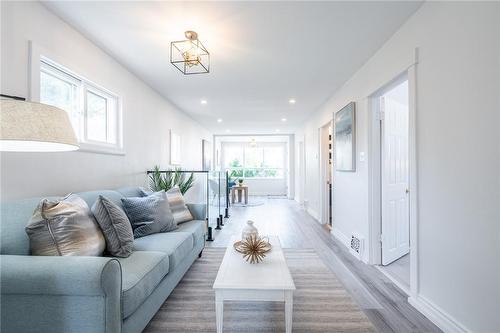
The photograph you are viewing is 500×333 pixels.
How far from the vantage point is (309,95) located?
443 centimetres

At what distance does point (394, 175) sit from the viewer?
3.00 meters

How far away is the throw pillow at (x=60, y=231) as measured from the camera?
144 centimetres

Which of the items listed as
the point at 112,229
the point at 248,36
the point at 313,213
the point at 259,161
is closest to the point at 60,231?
the point at 112,229

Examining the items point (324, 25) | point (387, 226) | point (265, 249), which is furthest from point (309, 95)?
point (265, 249)

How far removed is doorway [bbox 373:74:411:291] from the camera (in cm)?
288

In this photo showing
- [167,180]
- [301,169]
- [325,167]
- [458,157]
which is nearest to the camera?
[458,157]

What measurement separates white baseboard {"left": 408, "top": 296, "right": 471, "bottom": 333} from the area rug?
50 cm

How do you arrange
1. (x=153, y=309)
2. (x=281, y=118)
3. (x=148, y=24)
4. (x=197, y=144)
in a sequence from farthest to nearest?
1. (x=197, y=144)
2. (x=281, y=118)
3. (x=148, y=24)
4. (x=153, y=309)

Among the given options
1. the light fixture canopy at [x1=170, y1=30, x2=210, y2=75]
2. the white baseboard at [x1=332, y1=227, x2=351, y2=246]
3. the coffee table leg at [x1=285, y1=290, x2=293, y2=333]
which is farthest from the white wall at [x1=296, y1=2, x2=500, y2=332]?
the light fixture canopy at [x1=170, y1=30, x2=210, y2=75]

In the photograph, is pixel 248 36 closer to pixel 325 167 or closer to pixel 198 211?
pixel 198 211

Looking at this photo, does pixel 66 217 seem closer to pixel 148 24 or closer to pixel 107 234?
pixel 107 234

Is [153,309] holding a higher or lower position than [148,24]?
lower

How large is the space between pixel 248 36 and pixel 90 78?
68.9 inches

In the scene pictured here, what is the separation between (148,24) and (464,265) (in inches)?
123
